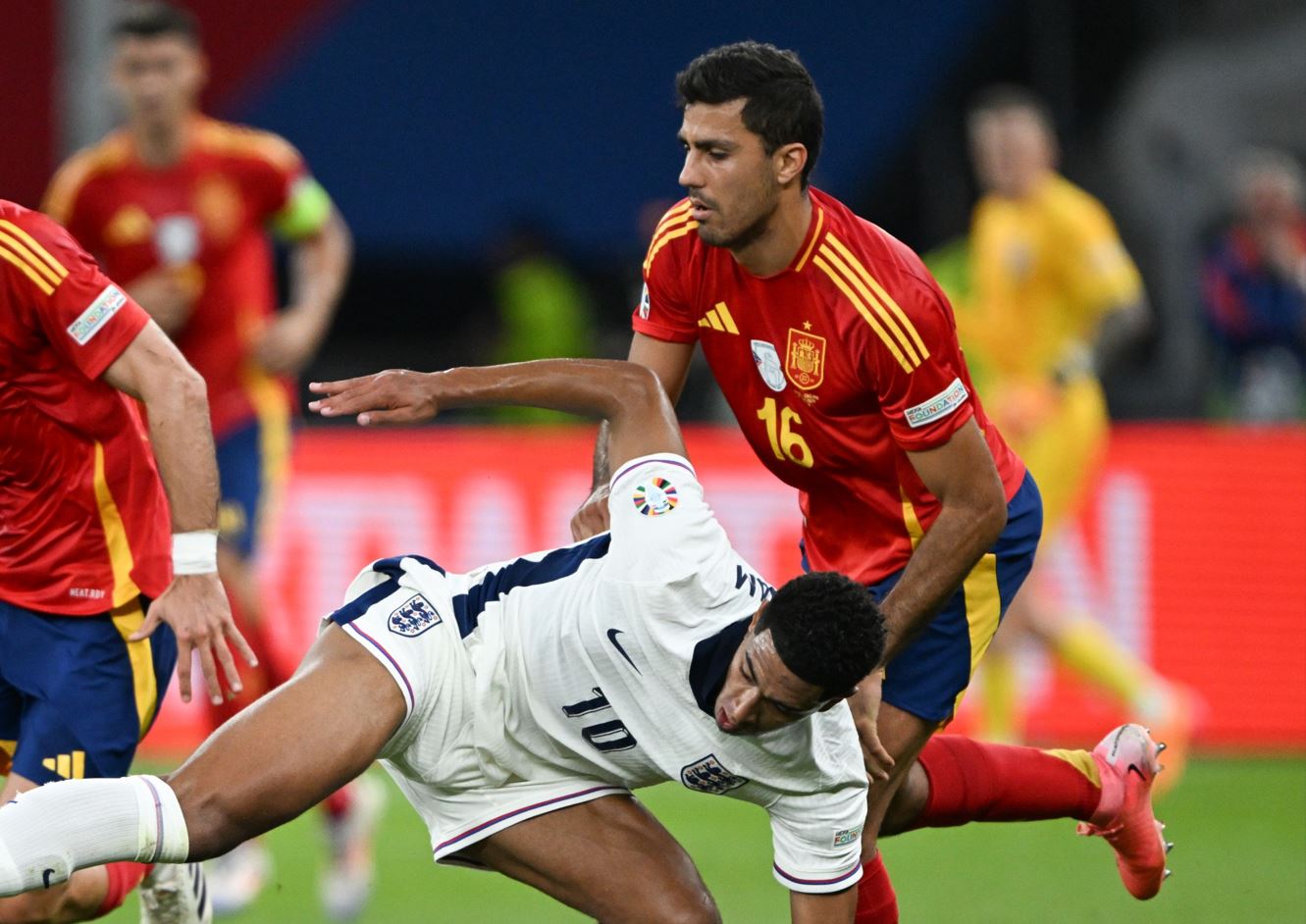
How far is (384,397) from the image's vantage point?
168 inches

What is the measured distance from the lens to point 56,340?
459 centimetres

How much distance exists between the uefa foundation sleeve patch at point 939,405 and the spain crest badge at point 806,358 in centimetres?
25

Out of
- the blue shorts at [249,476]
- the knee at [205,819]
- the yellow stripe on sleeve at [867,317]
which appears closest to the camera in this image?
the knee at [205,819]

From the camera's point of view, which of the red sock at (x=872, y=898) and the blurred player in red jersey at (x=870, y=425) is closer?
the blurred player in red jersey at (x=870, y=425)

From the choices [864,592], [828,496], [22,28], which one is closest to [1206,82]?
[22,28]

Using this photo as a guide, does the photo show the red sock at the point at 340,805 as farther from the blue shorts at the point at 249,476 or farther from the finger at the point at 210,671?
the finger at the point at 210,671

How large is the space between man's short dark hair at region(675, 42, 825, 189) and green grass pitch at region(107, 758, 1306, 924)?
2645 millimetres

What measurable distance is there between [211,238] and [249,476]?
2.77 feet

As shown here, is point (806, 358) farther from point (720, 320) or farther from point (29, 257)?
point (29, 257)

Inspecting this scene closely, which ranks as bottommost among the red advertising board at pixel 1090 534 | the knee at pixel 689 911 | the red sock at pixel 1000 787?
the red advertising board at pixel 1090 534

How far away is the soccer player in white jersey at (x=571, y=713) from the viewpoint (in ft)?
13.4

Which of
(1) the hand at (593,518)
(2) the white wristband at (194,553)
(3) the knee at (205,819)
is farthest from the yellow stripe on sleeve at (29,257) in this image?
(1) the hand at (593,518)

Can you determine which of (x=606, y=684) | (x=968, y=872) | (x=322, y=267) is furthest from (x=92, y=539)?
(x=968, y=872)

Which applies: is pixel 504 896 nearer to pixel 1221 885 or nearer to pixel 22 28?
pixel 1221 885
